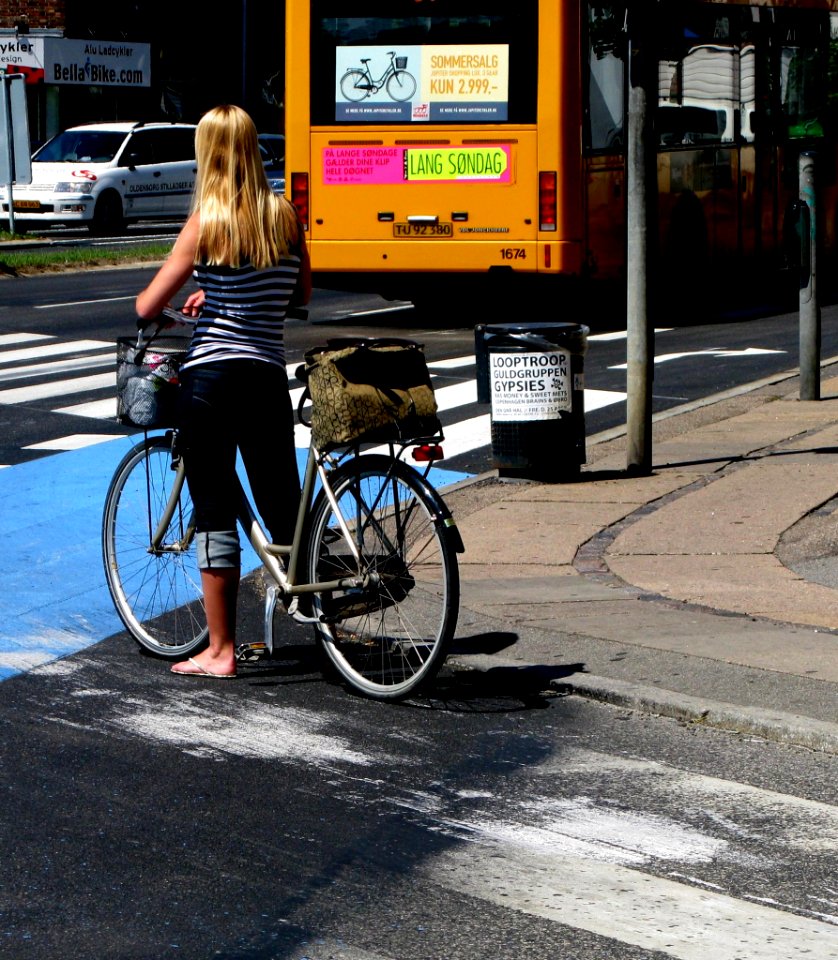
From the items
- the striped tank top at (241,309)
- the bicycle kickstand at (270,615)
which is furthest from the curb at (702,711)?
the striped tank top at (241,309)

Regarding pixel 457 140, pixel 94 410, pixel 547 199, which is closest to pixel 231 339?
pixel 94 410

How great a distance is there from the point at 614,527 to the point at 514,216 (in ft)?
23.8

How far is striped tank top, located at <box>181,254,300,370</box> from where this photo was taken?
219 inches

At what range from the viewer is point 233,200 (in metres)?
5.51

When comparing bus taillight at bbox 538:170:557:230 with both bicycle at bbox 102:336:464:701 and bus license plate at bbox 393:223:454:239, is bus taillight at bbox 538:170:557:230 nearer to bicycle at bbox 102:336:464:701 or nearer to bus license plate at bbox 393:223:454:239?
bus license plate at bbox 393:223:454:239

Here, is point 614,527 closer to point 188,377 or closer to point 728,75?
point 188,377

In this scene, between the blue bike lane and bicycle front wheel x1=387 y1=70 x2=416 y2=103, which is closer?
the blue bike lane

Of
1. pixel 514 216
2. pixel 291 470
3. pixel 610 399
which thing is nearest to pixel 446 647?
pixel 291 470

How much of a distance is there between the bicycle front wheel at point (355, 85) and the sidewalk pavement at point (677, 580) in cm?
557

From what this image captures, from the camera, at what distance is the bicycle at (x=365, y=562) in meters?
5.46

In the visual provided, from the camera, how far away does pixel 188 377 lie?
567 centimetres

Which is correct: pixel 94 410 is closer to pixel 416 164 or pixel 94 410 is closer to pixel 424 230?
pixel 424 230

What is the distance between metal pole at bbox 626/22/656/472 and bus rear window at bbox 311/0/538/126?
5.76 meters

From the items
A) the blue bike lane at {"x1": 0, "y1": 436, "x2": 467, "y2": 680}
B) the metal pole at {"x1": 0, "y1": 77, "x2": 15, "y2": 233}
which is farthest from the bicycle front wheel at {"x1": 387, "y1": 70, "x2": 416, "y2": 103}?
the metal pole at {"x1": 0, "y1": 77, "x2": 15, "y2": 233}
